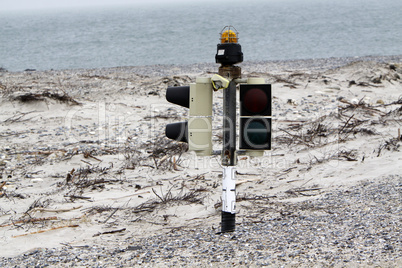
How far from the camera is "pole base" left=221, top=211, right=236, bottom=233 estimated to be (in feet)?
13.9

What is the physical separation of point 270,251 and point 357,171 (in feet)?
9.75

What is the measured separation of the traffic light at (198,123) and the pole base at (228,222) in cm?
61

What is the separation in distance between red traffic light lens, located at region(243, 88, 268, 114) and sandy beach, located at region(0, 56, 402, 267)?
1.11 metres

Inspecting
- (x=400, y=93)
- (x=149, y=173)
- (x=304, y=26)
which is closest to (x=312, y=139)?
(x=149, y=173)

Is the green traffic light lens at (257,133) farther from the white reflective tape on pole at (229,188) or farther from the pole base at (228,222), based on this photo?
the pole base at (228,222)

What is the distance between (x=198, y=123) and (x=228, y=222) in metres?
0.95

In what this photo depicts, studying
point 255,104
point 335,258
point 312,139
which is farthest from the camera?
point 312,139

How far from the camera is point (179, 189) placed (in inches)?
254

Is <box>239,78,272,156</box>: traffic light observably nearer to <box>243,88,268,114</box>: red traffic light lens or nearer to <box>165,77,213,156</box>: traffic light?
<box>243,88,268,114</box>: red traffic light lens

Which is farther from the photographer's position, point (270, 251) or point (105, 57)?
point (105, 57)

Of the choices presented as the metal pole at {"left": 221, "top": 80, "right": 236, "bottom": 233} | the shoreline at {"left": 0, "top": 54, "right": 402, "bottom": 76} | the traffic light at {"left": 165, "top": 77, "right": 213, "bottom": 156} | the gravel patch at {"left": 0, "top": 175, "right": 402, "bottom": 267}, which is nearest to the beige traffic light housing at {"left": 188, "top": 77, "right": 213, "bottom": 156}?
the traffic light at {"left": 165, "top": 77, "right": 213, "bottom": 156}

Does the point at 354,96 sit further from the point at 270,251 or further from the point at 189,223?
the point at 270,251

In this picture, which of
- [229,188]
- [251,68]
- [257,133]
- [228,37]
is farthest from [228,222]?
[251,68]

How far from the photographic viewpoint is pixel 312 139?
8398mm
